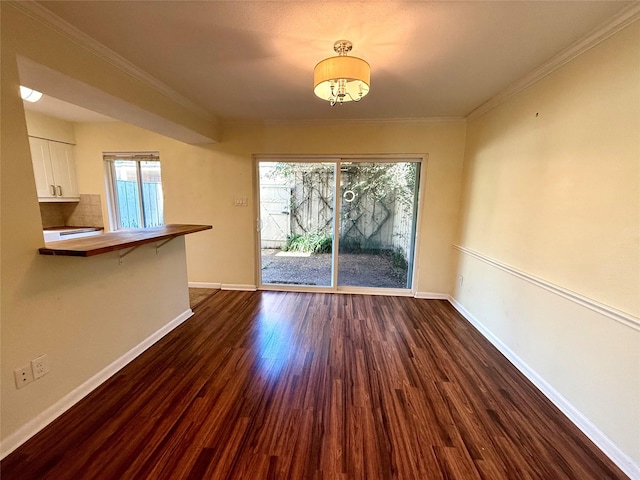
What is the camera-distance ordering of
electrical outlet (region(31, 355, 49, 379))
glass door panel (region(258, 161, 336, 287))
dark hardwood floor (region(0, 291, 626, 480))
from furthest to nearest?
glass door panel (region(258, 161, 336, 287)) → electrical outlet (region(31, 355, 49, 379)) → dark hardwood floor (region(0, 291, 626, 480))

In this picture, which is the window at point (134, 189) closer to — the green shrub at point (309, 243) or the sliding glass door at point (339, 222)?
the sliding glass door at point (339, 222)

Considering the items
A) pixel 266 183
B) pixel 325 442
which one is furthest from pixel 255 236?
pixel 325 442

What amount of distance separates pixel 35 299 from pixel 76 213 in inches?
135

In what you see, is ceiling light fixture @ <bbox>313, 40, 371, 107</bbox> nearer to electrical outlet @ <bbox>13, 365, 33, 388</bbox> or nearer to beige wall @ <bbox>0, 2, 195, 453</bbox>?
beige wall @ <bbox>0, 2, 195, 453</bbox>

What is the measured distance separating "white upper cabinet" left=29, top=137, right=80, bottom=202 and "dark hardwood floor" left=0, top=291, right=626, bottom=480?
9.67ft

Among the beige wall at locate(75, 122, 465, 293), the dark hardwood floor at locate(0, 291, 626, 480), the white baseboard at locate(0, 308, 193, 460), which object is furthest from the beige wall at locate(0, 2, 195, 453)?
the beige wall at locate(75, 122, 465, 293)

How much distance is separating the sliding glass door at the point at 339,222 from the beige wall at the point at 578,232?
1330 millimetres

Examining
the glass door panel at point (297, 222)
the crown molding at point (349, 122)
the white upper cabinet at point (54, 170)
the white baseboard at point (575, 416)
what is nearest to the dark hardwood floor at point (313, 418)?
the white baseboard at point (575, 416)

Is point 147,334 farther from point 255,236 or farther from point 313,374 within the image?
point 255,236

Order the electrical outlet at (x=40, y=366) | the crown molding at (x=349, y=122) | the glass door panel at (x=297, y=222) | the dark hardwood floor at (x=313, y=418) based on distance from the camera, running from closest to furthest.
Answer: the dark hardwood floor at (x=313, y=418) < the electrical outlet at (x=40, y=366) < the crown molding at (x=349, y=122) < the glass door panel at (x=297, y=222)

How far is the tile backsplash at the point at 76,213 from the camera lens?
4.00m

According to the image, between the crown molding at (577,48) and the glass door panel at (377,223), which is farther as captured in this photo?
the glass door panel at (377,223)

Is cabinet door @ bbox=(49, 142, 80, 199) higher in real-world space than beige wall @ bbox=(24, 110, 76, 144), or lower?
lower

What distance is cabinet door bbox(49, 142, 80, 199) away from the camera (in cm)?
370
